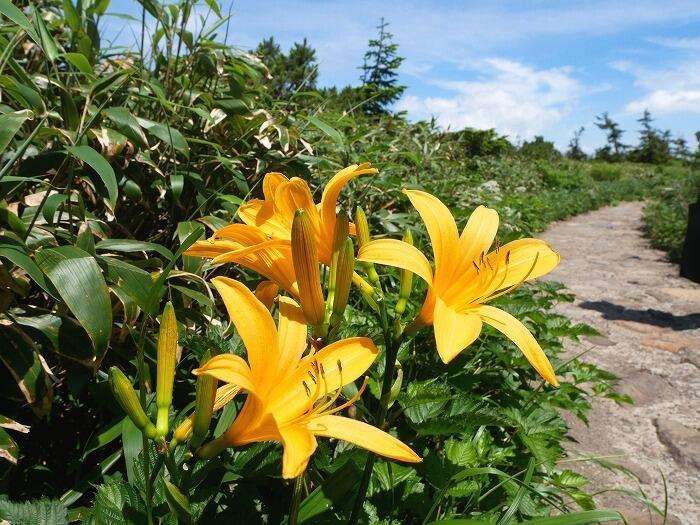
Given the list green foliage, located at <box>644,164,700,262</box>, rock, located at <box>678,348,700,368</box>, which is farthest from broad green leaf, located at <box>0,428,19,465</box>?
green foliage, located at <box>644,164,700,262</box>

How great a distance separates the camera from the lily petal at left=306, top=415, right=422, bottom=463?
23.2 inches

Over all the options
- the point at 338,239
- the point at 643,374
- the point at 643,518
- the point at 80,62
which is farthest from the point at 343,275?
the point at 643,374

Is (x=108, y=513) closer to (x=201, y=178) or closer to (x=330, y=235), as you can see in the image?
(x=330, y=235)

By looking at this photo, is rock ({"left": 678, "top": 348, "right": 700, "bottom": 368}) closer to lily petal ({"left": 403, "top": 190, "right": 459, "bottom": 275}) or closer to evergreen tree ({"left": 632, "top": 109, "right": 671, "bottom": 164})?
lily petal ({"left": 403, "top": 190, "right": 459, "bottom": 275})

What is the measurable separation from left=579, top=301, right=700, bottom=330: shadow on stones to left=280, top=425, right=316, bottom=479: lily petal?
4356 mm

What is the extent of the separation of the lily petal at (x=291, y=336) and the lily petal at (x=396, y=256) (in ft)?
0.41

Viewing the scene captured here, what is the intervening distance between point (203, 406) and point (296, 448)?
13cm

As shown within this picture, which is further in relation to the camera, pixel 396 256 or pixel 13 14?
pixel 13 14

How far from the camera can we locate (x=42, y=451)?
126cm

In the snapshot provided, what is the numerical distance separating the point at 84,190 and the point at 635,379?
3.11 m

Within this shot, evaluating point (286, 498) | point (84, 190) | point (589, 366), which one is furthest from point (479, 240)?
point (589, 366)

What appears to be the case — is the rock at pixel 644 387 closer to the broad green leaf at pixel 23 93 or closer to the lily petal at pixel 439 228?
the lily petal at pixel 439 228

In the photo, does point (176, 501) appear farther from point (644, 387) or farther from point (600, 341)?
point (600, 341)

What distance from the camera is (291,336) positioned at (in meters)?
0.73
